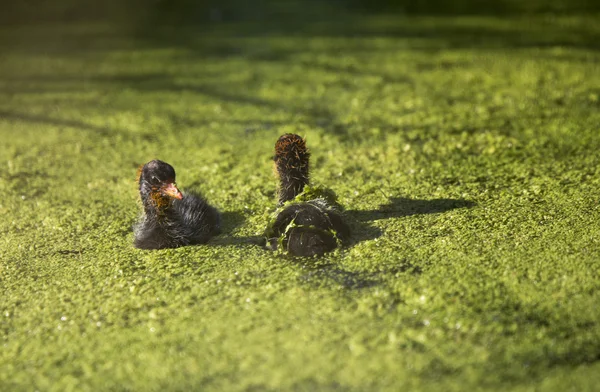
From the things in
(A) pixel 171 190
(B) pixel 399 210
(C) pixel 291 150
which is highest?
(C) pixel 291 150

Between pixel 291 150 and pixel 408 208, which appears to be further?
pixel 408 208

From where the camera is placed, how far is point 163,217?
9.77 feet

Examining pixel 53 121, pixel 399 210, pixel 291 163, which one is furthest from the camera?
pixel 53 121

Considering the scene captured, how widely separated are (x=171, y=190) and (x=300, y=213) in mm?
564

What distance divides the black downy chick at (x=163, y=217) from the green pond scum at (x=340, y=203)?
6 cm

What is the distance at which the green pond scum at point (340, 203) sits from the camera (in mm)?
2176

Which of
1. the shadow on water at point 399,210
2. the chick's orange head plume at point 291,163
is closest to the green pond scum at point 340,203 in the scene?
the shadow on water at point 399,210

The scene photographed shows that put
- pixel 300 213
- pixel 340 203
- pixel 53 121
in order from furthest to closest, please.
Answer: pixel 53 121, pixel 340 203, pixel 300 213

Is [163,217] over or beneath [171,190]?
beneath

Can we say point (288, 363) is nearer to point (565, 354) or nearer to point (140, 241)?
point (565, 354)

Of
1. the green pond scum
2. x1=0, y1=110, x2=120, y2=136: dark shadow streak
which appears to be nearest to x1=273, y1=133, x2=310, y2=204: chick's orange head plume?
the green pond scum

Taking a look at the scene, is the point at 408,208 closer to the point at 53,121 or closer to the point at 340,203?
the point at 340,203

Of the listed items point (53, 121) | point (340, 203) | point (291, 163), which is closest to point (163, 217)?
point (291, 163)

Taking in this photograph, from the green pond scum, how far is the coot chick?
77mm
